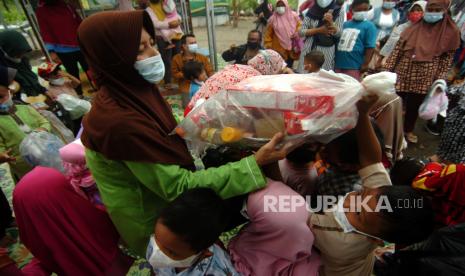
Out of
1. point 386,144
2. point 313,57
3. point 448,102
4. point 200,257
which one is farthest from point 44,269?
point 448,102

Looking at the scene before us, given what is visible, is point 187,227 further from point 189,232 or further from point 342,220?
point 342,220

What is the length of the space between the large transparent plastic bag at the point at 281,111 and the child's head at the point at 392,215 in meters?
0.30

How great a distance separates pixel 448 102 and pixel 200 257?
3.04m

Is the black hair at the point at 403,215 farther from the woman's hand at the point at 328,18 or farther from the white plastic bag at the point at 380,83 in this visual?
the woman's hand at the point at 328,18

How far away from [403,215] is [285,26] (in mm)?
4788

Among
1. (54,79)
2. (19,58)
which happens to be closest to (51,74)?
(54,79)

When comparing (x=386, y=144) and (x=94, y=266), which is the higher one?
(x=386, y=144)

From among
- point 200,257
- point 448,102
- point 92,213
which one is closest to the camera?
point 200,257

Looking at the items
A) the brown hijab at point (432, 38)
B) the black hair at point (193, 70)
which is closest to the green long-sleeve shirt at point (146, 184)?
the black hair at point (193, 70)

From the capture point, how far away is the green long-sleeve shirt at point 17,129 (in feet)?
7.10

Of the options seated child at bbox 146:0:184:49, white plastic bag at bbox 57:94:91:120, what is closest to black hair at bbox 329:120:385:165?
white plastic bag at bbox 57:94:91:120

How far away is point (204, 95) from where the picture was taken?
1.40m

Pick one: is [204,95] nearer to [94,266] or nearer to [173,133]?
[173,133]

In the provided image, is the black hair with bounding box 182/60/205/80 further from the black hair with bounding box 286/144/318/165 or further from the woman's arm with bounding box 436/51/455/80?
the woman's arm with bounding box 436/51/455/80
